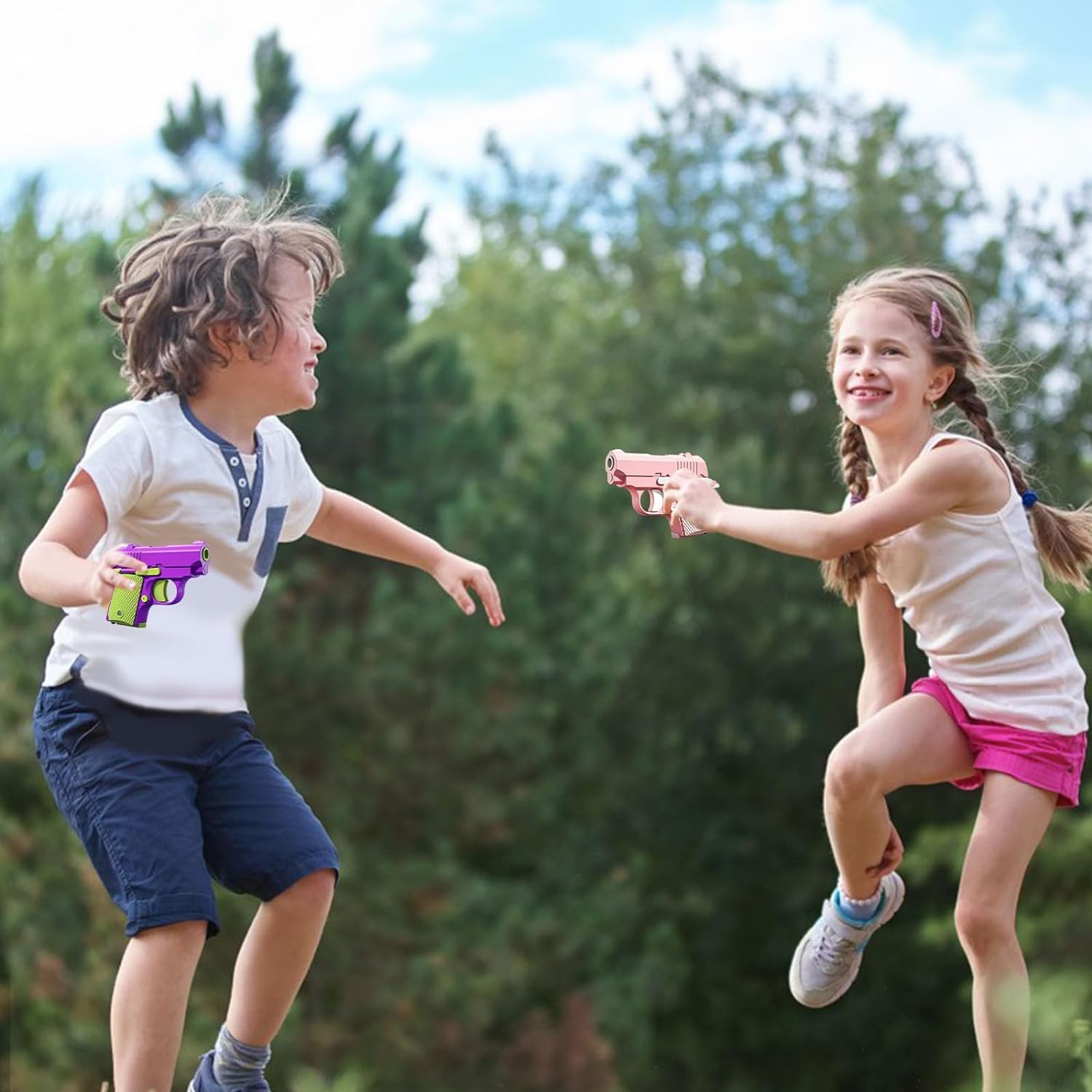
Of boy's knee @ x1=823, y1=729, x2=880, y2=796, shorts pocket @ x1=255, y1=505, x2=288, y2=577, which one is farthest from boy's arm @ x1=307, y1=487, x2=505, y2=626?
boy's knee @ x1=823, y1=729, x2=880, y2=796

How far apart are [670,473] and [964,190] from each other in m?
16.2

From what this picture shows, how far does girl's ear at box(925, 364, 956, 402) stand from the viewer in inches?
144

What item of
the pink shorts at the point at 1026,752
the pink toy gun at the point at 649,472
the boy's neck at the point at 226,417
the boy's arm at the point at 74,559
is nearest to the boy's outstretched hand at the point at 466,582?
the pink toy gun at the point at 649,472

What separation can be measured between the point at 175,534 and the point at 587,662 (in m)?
12.7

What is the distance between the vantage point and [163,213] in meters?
12.8

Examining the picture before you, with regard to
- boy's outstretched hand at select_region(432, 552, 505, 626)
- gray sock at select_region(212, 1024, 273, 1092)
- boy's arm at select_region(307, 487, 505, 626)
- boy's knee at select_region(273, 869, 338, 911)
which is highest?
boy's arm at select_region(307, 487, 505, 626)

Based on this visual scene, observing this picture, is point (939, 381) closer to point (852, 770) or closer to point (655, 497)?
point (655, 497)

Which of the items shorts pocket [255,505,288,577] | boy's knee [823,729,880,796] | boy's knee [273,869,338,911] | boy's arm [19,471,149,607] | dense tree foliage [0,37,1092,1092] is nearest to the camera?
boy's arm [19,471,149,607]

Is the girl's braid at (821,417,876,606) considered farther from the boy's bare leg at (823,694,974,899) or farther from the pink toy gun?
the pink toy gun

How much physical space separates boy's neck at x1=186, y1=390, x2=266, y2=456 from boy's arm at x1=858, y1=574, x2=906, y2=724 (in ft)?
4.51

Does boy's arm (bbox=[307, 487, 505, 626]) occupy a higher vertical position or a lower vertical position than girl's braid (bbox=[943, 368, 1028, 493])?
lower

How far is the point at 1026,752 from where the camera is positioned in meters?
3.45

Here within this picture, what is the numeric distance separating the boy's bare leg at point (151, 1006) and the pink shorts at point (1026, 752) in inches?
61.3

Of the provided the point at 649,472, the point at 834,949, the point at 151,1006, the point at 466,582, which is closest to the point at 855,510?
the point at 649,472
